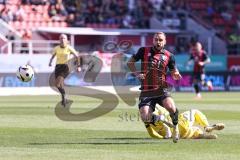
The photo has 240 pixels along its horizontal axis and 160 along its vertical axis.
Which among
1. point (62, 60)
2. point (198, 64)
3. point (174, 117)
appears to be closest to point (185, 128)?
point (174, 117)

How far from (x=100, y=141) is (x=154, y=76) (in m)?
1.65

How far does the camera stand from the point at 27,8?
44.0m

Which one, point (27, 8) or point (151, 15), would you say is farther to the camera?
point (151, 15)

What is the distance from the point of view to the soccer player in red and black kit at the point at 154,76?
1389 centimetres

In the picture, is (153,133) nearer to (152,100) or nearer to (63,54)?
(152,100)

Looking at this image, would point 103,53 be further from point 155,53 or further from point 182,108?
point 155,53

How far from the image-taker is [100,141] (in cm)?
1410

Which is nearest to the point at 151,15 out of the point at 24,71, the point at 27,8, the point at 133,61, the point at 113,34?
the point at 113,34

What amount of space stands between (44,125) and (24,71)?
176 centimetres

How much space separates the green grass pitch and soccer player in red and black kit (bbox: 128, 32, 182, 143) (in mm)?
665

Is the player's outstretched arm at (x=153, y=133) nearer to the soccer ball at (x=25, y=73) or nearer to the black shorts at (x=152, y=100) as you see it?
the black shorts at (x=152, y=100)

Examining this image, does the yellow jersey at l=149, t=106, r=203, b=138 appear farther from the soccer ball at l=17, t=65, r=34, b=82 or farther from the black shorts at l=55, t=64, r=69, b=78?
the black shorts at l=55, t=64, r=69, b=78

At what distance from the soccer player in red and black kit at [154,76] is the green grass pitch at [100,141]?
67cm

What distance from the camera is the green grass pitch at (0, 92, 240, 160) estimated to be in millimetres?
11875
